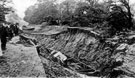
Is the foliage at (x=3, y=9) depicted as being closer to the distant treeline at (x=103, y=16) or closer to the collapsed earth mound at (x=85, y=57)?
the collapsed earth mound at (x=85, y=57)

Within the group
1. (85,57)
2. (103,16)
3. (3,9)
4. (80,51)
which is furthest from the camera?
(103,16)

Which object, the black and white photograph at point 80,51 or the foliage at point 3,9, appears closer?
the black and white photograph at point 80,51

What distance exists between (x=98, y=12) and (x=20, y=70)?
12914mm

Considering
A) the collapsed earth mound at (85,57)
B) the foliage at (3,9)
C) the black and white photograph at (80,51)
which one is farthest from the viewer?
the foliage at (3,9)

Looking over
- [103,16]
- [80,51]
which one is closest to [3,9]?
[80,51]

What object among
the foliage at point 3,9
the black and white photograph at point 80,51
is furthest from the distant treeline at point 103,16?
the foliage at point 3,9

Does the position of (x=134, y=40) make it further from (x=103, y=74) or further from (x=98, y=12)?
(x=98, y=12)

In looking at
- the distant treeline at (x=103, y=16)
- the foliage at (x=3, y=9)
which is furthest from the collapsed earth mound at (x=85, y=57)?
the foliage at (x=3, y=9)

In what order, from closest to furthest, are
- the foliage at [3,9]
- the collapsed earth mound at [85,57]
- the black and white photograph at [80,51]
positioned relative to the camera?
the black and white photograph at [80,51] → the collapsed earth mound at [85,57] → the foliage at [3,9]

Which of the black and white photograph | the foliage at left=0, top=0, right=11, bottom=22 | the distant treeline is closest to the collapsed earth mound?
the black and white photograph

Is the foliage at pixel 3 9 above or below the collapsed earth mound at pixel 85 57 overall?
above

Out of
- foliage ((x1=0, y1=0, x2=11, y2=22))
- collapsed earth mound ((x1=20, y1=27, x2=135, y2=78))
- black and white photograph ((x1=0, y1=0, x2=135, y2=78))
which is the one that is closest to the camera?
black and white photograph ((x1=0, y1=0, x2=135, y2=78))

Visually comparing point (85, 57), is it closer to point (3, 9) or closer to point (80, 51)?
point (80, 51)

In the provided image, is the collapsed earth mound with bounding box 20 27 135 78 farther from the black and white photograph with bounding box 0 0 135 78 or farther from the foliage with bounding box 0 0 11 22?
the foliage with bounding box 0 0 11 22
